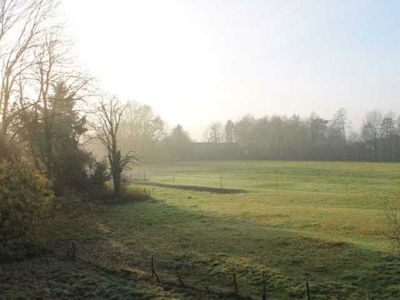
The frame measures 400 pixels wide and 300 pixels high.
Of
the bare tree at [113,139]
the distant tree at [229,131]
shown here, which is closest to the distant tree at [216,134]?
the distant tree at [229,131]

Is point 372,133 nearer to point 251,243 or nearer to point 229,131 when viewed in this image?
point 229,131

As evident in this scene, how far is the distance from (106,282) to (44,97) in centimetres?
2603

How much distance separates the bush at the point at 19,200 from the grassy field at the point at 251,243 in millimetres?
3119

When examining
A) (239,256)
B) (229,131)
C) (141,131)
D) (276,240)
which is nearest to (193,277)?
(239,256)

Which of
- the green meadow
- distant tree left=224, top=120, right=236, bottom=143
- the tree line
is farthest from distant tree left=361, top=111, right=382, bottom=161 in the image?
the green meadow

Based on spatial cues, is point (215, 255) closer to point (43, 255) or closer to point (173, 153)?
point (43, 255)

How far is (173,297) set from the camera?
16328 mm

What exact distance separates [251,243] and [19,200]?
38.7 feet

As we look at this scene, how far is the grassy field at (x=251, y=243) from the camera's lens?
690 inches

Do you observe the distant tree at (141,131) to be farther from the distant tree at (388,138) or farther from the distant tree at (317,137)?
the distant tree at (388,138)

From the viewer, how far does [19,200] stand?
2259cm

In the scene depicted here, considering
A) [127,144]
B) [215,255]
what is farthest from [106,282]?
[127,144]

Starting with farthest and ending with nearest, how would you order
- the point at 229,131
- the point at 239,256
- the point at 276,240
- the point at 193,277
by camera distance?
the point at 229,131
the point at 276,240
the point at 239,256
the point at 193,277

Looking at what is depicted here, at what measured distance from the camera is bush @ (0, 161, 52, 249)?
22.1 m
